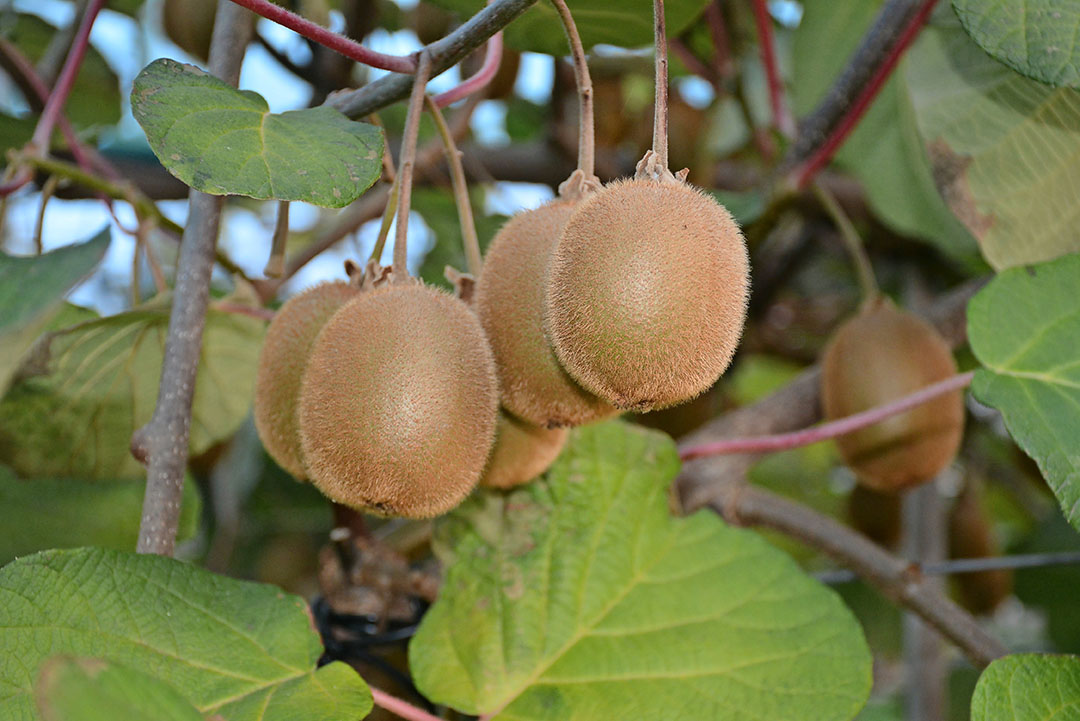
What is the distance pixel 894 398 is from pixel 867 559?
0.61ft

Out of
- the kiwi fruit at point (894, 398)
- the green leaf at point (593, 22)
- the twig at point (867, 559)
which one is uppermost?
the green leaf at point (593, 22)

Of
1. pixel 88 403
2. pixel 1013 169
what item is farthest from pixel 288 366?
pixel 1013 169

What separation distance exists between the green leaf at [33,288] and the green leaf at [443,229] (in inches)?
19.8

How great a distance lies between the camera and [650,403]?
2.23ft

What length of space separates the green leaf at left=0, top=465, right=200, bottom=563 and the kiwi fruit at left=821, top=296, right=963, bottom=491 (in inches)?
29.9

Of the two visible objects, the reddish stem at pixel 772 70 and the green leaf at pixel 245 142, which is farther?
the reddish stem at pixel 772 70

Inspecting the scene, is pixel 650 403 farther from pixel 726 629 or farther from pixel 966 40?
pixel 966 40

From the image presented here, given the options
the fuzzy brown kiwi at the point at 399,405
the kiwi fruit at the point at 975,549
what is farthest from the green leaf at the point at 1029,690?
the kiwi fruit at the point at 975,549

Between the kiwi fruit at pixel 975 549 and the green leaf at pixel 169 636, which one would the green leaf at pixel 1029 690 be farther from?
the kiwi fruit at pixel 975 549

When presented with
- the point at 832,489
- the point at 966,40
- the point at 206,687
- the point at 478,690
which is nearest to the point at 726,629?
the point at 478,690

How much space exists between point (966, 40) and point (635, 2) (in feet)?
1.50

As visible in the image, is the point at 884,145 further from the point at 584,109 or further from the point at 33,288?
the point at 33,288

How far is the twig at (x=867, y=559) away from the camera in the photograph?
1.09 metres

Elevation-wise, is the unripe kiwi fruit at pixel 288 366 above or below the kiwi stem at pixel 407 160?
below
